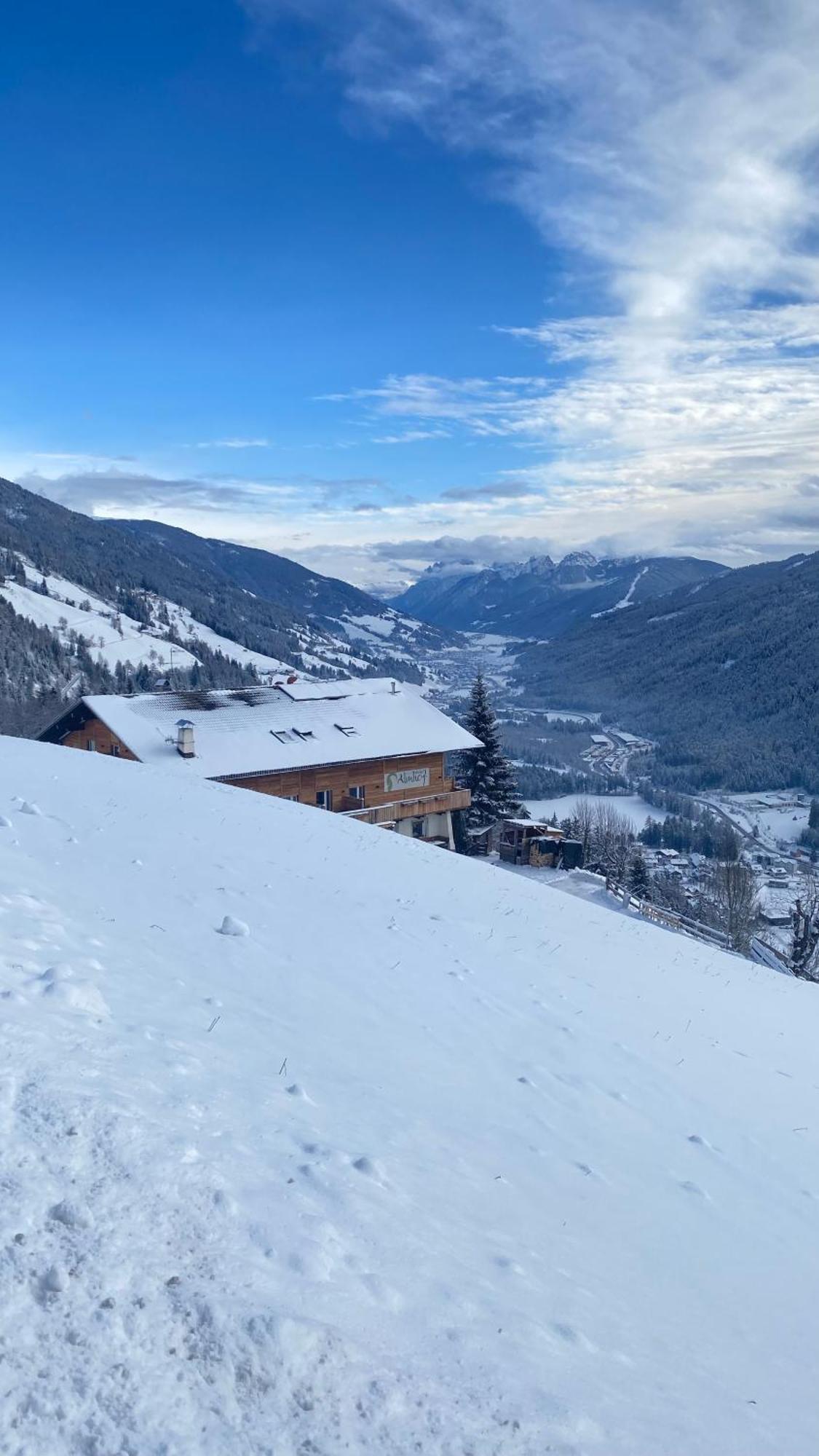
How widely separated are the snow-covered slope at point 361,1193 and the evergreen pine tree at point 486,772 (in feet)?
104

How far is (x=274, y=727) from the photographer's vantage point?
34719 mm

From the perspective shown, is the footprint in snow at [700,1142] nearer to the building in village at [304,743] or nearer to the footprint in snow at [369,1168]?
the footprint in snow at [369,1168]

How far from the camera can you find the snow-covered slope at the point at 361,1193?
3.47m

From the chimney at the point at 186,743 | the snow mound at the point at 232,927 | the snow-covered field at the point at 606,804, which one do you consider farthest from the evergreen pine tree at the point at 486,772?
the snow-covered field at the point at 606,804

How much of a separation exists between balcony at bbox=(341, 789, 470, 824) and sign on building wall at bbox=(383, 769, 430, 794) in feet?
1.99

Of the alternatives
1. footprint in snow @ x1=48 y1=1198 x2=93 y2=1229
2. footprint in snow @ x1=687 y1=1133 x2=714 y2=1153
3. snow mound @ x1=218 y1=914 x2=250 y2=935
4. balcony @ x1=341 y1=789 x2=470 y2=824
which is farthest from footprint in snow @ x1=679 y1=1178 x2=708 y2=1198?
balcony @ x1=341 y1=789 x2=470 y2=824

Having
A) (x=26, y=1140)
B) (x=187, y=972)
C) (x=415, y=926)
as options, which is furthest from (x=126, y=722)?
(x=26, y=1140)

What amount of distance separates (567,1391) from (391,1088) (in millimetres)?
3020

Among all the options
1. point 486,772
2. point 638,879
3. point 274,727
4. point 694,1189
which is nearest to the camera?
point 694,1189

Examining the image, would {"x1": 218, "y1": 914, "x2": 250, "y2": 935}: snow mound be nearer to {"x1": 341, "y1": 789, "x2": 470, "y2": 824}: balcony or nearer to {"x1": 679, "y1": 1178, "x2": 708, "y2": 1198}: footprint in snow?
{"x1": 679, "y1": 1178, "x2": 708, "y2": 1198}: footprint in snow

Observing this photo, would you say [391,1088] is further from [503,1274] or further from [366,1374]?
[366,1374]

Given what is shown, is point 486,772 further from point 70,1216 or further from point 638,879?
point 70,1216

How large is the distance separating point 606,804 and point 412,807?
9323 centimetres

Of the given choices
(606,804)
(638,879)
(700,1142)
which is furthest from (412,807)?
(606,804)
